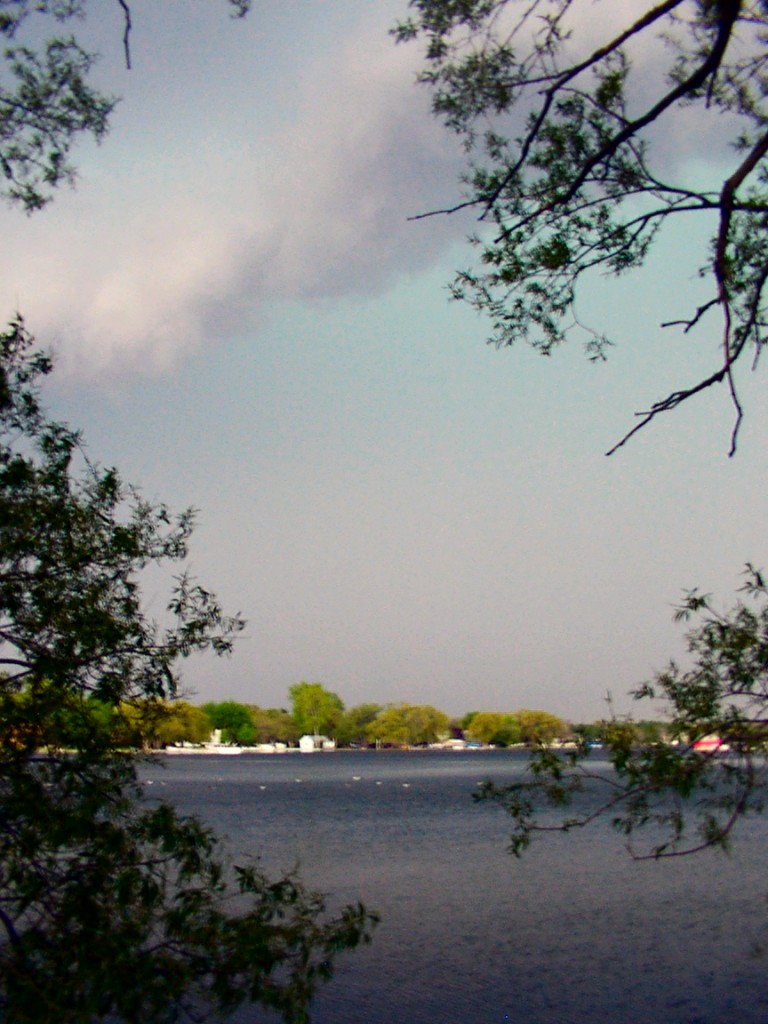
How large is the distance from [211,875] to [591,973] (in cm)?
1128

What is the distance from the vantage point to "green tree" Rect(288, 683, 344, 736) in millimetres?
164625

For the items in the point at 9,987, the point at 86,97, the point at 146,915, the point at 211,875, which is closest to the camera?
the point at 9,987

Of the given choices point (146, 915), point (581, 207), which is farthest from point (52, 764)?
point (581, 207)

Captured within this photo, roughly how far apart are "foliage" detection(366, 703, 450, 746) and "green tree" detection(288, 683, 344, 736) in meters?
6.44

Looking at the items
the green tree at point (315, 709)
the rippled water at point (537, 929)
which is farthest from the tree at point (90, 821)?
the green tree at point (315, 709)

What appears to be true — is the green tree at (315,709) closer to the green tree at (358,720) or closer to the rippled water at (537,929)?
the green tree at (358,720)

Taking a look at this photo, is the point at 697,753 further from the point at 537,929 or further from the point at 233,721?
the point at 233,721

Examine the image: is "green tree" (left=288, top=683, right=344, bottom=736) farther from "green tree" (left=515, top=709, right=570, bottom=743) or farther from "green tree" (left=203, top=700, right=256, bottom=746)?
"green tree" (left=515, top=709, right=570, bottom=743)

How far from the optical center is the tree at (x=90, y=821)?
18.2ft

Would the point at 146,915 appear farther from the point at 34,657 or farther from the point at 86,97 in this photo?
the point at 86,97

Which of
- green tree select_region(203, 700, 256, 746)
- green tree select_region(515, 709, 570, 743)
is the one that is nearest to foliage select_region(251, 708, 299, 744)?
green tree select_region(203, 700, 256, 746)

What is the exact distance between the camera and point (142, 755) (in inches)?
259

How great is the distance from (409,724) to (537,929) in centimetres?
15099

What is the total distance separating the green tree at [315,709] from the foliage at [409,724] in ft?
21.1
